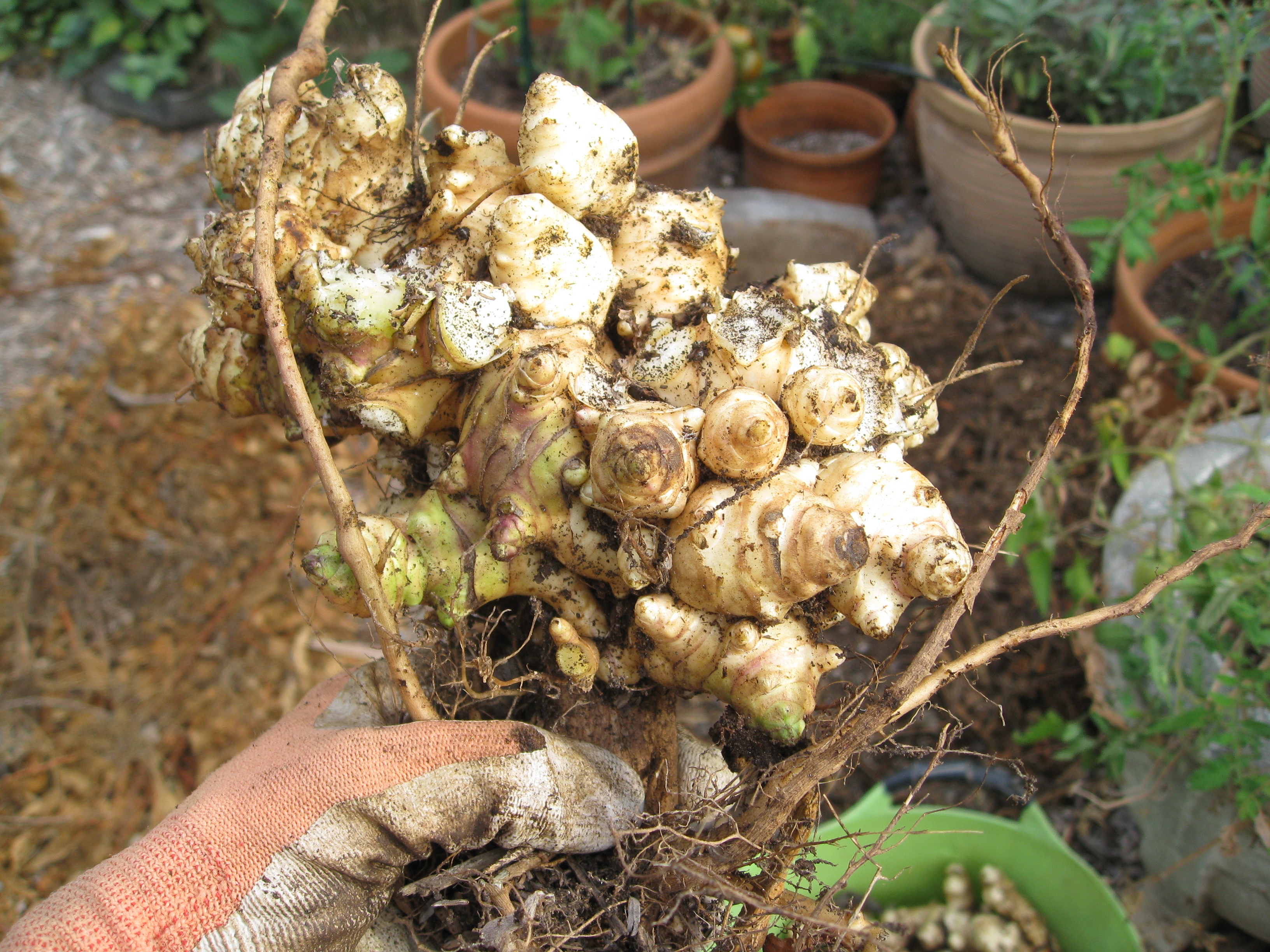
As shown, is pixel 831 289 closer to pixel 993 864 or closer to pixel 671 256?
pixel 671 256

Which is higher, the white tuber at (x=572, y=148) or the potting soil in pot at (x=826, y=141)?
the white tuber at (x=572, y=148)

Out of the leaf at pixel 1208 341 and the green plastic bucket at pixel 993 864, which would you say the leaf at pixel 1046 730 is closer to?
the green plastic bucket at pixel 993 864

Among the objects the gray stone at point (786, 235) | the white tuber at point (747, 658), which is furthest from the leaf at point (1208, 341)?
the white tuber at point (747, 658)

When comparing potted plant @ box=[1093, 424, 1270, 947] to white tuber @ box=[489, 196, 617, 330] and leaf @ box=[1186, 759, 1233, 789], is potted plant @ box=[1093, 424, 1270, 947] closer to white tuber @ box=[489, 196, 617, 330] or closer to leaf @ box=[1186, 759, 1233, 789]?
leaf @ box=[1186, 759, 1233, 789]

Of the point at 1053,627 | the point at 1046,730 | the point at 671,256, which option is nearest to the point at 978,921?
the point at 1046,730

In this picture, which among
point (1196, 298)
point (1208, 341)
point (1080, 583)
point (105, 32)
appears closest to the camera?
point (1080, 583)

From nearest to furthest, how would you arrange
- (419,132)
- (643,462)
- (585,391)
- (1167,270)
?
(643,462) → (585,391) → (419,132) → (1167,270)

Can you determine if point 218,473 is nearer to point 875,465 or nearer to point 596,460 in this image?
point 596,460

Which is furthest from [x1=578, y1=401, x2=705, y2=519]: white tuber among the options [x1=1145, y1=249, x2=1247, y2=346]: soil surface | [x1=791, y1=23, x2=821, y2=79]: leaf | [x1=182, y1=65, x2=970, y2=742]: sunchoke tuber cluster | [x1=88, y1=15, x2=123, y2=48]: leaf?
[x1=88, y1=15, x2=123, y2=48]: leaf
